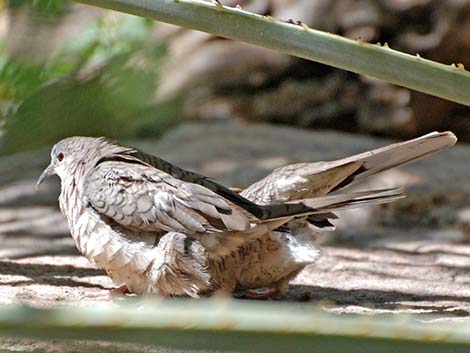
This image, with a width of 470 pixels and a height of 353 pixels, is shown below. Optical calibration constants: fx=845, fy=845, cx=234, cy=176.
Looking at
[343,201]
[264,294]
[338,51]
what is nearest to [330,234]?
[264,294]

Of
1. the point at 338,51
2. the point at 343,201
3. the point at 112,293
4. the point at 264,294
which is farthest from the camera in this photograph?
the point at 264,294

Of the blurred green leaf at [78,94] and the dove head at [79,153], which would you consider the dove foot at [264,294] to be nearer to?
the dove head at [79,153]

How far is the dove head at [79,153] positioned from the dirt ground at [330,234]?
1.80 feet

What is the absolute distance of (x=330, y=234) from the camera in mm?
5973

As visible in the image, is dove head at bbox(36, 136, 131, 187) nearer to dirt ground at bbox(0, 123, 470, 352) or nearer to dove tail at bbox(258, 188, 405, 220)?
dirt ground at bbox(0, 123, 470, 352)

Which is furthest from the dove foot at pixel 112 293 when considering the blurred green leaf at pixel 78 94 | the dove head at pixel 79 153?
the blurred green leaf at pixel 78 94

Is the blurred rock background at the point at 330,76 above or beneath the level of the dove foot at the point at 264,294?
above

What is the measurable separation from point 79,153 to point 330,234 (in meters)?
2.29

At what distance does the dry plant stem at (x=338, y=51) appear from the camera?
255cm

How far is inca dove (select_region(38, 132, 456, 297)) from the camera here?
3.60 meters

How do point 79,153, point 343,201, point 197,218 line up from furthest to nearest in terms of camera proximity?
point 79,153
point 197,218
point 343,201

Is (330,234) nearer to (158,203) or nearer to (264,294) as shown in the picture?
(264,294)

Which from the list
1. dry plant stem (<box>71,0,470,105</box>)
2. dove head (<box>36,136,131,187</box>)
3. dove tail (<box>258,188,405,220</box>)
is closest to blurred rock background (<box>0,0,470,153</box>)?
dove head (<box>36,136,131,187</box>)

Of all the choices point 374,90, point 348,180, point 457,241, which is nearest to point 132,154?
point 348,180
